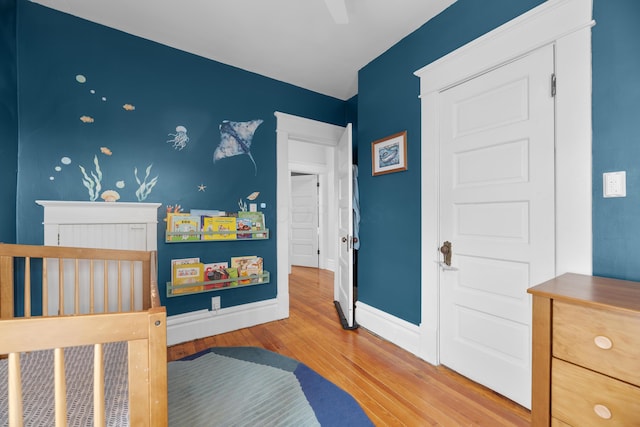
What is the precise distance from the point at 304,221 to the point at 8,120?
4.37 meters

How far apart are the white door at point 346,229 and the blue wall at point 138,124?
70 centimetres

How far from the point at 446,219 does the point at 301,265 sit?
4.13 metres

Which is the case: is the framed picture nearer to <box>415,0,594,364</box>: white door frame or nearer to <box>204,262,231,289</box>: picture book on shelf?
<box>415,0,594,364</box>: white door frame

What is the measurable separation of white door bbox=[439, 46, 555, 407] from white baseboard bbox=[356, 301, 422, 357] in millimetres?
222

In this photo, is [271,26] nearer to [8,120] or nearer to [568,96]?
[8,120]

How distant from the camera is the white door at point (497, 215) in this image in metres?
1.41

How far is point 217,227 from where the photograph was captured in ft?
7.91

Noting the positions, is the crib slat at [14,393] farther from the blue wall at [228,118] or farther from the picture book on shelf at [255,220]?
the picture book on shelf at [255,220]

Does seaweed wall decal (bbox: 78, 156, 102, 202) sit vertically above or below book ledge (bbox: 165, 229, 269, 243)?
above

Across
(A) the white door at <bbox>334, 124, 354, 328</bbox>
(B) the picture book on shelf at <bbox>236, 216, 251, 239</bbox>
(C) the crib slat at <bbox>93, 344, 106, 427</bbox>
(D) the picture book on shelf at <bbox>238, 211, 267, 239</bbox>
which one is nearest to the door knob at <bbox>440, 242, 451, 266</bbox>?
(A) the white door at <bbox>334, 124, 354, 328</bbox>

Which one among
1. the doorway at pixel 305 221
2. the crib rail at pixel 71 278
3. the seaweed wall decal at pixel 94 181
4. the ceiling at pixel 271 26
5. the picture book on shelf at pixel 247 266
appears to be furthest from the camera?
the doorway at pixel 305 221

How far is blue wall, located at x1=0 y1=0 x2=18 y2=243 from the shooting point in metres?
1.62

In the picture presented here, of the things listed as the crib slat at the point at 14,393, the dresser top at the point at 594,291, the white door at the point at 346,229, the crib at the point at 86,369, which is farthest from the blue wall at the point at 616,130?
the crib slat at the point at 14,393

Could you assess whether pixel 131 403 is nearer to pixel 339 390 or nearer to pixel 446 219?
pixel 339 390
